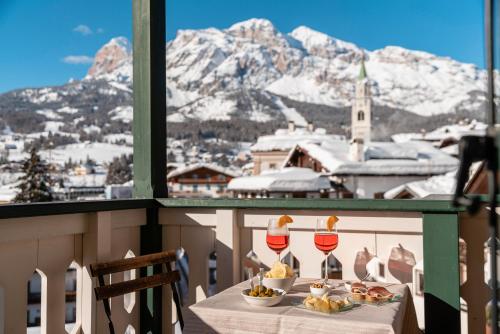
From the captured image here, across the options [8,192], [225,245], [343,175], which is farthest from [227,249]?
[8,192]

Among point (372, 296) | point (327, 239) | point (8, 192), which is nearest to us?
point (372, 296)

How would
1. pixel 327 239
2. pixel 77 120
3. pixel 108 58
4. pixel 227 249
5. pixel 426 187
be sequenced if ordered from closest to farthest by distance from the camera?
pixel 327 239, pixel 227 249, pixel 426 187, pixel 77 120, pixel 108 58

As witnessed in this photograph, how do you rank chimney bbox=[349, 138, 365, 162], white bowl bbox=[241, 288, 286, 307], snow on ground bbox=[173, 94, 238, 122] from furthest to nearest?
snow on ground bbox=[173, 94, 238, 122], chimney bbox=[349, 138, 365, 162], white bowl bbox=[241, 288, 286, 307]

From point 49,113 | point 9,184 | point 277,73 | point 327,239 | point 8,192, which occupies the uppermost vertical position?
point 277,73

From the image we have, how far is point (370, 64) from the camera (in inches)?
3300

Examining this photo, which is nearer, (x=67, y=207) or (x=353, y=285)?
(x=353, y=285)

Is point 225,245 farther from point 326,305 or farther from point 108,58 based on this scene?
point 108,58

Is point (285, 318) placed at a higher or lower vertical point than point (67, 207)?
lower

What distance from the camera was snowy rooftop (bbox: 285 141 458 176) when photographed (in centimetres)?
2383

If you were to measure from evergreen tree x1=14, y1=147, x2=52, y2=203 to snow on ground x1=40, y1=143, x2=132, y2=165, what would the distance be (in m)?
4.25

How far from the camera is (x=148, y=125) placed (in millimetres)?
2350

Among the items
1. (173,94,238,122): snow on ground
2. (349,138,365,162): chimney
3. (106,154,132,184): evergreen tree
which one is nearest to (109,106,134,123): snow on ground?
(173,94,238,122): snow on ground

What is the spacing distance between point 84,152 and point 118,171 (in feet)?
16.1

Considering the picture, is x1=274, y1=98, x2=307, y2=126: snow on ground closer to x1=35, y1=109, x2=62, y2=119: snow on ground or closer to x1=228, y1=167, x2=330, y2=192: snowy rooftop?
x1=35, y1=109, x2=62, y2=119: snow on ground
